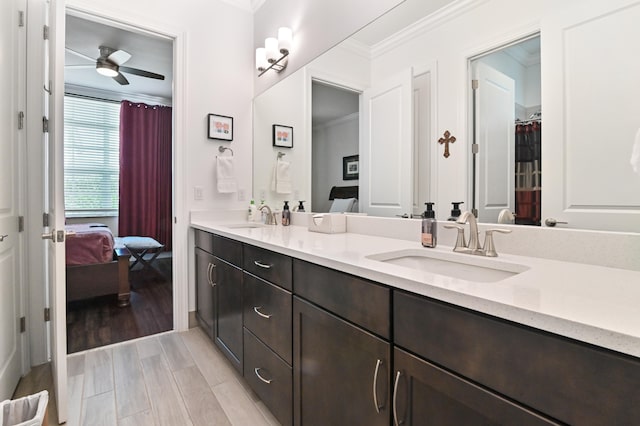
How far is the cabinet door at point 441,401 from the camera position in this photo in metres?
0.59

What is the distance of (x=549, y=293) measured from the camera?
0.65m

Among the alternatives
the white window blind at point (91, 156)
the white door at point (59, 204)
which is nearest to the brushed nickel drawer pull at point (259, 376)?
the white door at point (59, 204)

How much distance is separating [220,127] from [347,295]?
2.11 metres

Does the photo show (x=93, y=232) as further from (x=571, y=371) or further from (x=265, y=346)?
(x=571, y=371)

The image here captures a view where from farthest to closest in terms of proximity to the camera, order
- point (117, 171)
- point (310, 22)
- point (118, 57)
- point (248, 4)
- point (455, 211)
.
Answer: point (117, 171) → point (118, 57) → point (248, 4) → point (310, 22) → point (455, 211)

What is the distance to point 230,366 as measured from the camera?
1.91 m

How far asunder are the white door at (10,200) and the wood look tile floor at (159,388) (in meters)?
0.32

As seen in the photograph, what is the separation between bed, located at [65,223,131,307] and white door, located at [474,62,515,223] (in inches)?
127

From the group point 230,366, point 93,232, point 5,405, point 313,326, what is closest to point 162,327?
point 230,366

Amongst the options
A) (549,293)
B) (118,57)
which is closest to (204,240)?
(549,293)

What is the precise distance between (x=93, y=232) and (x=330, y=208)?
8.21 ft

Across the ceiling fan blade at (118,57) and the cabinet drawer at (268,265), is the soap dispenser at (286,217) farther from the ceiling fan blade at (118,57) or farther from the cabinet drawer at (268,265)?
the ceiling fan blade at (118,57)

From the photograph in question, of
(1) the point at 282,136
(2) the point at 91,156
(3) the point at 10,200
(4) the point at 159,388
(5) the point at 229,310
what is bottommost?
(4) the point at 159,388

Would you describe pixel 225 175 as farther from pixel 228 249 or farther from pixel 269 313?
pixel 269 313
